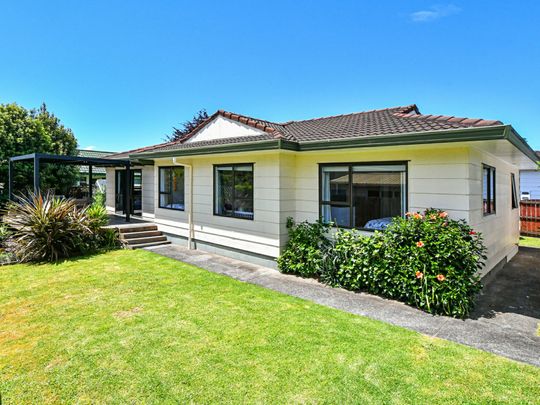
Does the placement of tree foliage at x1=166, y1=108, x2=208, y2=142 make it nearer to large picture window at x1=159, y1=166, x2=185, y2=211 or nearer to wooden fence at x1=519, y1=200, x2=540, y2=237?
large picture window at x1=159, y1=166, x2=185, y2=211

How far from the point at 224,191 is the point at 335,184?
354cm

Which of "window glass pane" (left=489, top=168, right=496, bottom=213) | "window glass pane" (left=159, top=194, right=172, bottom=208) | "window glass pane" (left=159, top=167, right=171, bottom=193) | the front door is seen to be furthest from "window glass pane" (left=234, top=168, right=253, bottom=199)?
the front door

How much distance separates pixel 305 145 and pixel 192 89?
14.8 meters

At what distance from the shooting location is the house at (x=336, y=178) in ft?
18.0

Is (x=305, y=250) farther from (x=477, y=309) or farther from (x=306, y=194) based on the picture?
(x=477, y=309)

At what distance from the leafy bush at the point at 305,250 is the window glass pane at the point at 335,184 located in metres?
0.72

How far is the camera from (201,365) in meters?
3.33

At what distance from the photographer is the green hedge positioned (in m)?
4.82

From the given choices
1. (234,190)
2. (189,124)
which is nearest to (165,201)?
(234,190)

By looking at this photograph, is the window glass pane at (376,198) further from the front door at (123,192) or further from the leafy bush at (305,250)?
the front door at (123,192)

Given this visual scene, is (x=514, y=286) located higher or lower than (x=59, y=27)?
lower

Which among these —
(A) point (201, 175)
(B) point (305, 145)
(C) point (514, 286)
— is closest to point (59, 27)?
(A) point (201, 175)

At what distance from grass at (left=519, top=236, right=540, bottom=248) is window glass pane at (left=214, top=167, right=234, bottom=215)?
11.7 m

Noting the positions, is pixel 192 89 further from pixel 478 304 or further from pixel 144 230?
pixel 478 304
